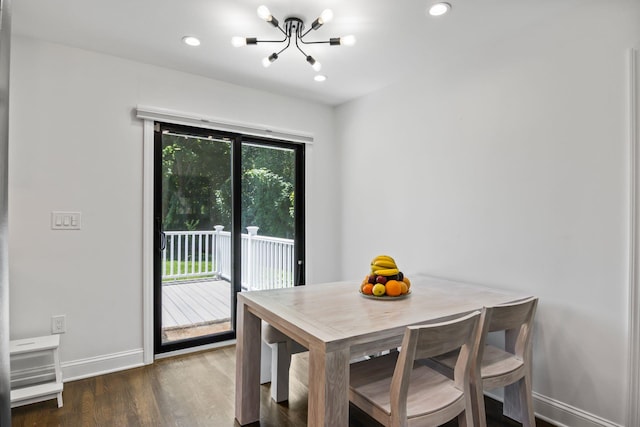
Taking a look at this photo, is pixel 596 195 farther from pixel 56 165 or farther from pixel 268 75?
pixel 56 165

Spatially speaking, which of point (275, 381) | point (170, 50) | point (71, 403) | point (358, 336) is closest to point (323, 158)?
point (170, 50)

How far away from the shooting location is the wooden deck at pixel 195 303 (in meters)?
3.07

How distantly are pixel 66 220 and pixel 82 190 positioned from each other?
24cm

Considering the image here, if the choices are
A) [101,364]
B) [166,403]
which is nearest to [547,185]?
[166,403]

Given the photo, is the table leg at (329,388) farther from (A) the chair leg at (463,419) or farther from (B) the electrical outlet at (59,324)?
(B) the electrical outlet at (59,324)

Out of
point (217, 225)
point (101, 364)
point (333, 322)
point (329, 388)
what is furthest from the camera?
point (217, 225)

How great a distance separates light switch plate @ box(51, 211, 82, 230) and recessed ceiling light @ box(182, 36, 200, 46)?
57.5 inches

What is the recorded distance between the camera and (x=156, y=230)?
2.91m

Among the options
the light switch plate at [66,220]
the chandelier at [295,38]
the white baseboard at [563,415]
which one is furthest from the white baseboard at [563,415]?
the light switch plate at [66,220]

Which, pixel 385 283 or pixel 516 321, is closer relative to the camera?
pixel 516 321

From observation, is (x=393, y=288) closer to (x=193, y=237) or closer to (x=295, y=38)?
(x=295, y=38)

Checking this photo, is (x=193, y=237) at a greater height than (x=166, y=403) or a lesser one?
greater

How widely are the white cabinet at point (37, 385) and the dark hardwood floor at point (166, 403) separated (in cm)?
7

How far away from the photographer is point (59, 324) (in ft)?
8.20
